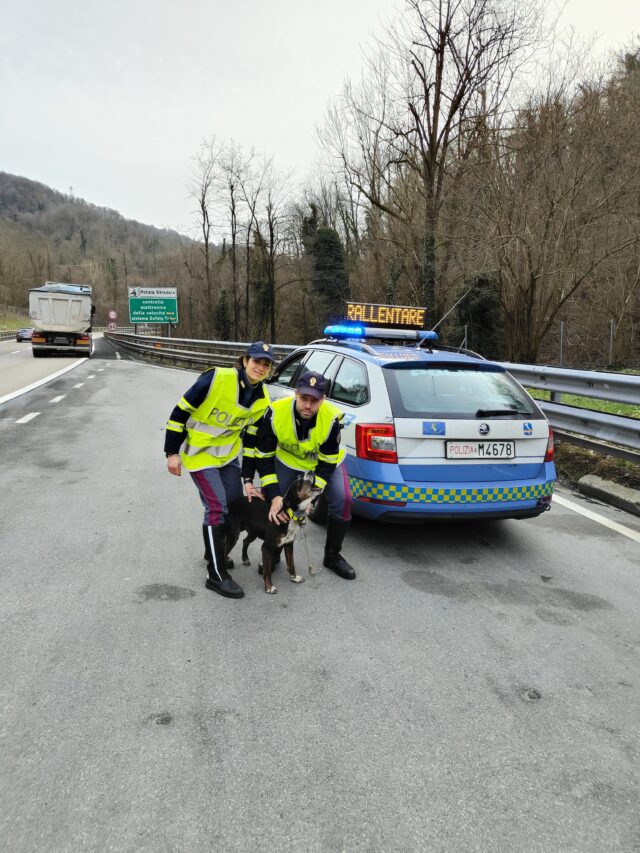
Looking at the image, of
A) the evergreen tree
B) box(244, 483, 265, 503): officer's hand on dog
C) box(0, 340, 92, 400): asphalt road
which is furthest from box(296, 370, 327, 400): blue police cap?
the evergreen tree

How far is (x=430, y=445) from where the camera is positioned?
4.21m

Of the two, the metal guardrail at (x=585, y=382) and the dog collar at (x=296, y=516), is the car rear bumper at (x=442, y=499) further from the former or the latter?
the metal guardrail at (x=585, y=382)

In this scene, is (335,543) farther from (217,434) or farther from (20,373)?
(20,373)

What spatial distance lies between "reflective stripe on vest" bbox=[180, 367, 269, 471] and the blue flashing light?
2.25 metres

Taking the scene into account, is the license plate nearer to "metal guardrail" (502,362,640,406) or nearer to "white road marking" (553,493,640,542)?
"white road marking" (553,493,640,542)

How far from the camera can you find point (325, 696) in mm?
2633

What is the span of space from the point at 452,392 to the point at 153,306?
1310 inches

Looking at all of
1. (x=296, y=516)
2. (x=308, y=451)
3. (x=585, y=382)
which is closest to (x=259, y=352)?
(x=308, y=451)

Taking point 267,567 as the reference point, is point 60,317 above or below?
above

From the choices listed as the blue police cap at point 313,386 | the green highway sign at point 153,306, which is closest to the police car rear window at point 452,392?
the blue police cap at point 313,386

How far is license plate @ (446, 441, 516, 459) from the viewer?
4.22 meters

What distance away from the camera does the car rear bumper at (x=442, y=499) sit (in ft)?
13.7

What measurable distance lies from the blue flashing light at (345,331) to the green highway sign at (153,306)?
3040cm

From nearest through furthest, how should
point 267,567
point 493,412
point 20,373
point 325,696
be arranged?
point 325,696
point 267,567
point 493,412
point 20,373
